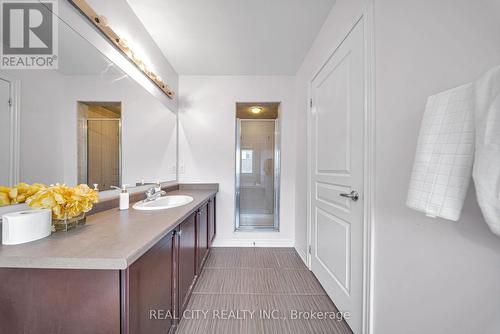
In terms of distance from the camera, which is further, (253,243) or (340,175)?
(253,243)

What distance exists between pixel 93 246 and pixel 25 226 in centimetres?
28

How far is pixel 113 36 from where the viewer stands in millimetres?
1336

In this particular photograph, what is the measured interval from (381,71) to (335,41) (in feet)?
2.20

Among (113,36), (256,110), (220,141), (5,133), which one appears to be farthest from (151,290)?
(256,110)

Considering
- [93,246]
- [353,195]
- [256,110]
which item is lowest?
[93,246]

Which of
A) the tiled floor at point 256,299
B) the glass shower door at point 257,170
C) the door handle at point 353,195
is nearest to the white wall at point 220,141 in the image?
the glass shower door at point 257,170

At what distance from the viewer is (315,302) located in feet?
5.17

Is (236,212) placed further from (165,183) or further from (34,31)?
(34,31)

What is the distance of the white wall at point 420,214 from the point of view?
63 centimetres

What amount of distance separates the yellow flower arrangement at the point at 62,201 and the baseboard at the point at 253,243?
1925mm

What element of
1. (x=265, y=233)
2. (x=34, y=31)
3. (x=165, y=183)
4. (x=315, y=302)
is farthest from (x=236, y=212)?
(x=34, y=31)

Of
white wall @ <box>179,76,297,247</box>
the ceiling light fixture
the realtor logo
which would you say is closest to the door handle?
white wall @ <box>179,76,297,247</box>

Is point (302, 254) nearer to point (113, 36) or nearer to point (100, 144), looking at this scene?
point (100, 144)

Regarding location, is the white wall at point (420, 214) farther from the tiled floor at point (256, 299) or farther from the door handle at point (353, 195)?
the tiled floor at point (256, 299)
